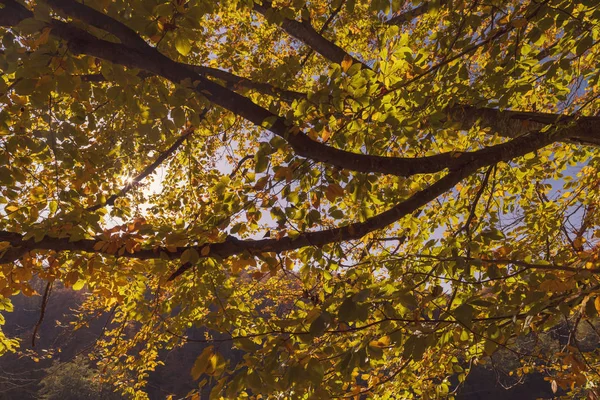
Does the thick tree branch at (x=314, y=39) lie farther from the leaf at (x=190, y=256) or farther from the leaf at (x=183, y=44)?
the leaf at (x=190, y=256)

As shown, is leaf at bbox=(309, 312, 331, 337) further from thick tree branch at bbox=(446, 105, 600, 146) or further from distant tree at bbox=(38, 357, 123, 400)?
distant tree at bbox=(38, 357, 123, 400)

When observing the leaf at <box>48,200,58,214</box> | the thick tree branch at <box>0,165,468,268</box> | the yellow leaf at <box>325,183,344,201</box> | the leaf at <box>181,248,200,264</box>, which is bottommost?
the leaf at <box>181,248,200,264</box>

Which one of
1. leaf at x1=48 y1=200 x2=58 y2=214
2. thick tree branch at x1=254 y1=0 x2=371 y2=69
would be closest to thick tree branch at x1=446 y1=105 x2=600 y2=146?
thick tree branch at x1=254 y1=0 x2=371 y2=69

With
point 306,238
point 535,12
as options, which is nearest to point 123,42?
point 306,238

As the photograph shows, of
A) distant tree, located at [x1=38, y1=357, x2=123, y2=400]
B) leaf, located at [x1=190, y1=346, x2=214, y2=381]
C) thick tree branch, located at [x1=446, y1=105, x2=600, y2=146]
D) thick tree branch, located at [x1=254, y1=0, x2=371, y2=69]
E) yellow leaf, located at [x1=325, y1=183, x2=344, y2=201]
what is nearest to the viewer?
leaf, located at [x1=190, y1=346, x2=214, y2=381]

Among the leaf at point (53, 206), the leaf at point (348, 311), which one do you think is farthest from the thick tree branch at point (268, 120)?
the leaf at point (53, 206)

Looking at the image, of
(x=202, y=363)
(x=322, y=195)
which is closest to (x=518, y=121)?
(x=322, y=195)

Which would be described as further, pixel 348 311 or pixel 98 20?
pixel 98 20

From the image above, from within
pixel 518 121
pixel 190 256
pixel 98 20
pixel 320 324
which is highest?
pixel 518 121

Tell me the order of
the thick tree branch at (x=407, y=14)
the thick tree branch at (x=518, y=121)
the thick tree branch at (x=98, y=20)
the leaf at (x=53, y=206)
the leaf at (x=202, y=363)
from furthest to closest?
the thick tree branch at (x=407, y=14) → the leaf at (x=53, y=206) → the thick tree branch at (x=518, y=121) → the thick tree branch at (x=98, y=20) → the leaf at (x=202, y=363)

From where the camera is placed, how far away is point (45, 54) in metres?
1.93

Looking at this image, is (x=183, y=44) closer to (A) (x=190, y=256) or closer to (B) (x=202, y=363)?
(A) (x=190, y=256)

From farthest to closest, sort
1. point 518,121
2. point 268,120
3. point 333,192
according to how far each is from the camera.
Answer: point 518,121 < point 333,192 < point 268,120

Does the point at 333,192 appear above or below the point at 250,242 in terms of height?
above
